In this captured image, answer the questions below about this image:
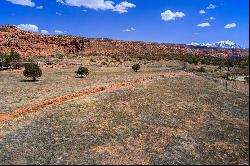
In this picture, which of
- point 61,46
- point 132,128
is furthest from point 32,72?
point 61,46

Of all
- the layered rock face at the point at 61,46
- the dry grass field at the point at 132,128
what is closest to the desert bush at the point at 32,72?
the dry grass field at the point at 132,128

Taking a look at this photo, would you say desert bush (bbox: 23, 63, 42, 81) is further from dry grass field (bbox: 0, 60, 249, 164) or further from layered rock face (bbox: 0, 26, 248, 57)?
layered rock face (bbox: 0, 26, 248, 57)

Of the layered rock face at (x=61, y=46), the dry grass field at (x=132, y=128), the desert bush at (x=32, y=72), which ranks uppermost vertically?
the layered rock face at (x=61, y=46)

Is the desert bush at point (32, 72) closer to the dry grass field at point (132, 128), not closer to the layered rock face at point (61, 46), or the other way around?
the dry grass field at point (132, 128)

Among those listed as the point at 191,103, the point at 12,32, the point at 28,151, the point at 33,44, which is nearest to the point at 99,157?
the point at 28,151

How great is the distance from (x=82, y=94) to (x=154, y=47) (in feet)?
463

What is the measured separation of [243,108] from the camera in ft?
93.9

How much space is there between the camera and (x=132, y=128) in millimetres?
23578

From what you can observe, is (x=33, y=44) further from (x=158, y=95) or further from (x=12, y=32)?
(x=158, y=95)

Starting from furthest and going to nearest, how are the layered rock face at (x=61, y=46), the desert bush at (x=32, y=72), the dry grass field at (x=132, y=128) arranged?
1. the layered rock face at (x=61, y=46)
2. the desert bush at (x=32, y=72)
3. the dry grass field at (x=132, y=128)

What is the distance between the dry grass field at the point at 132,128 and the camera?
19.1 meters

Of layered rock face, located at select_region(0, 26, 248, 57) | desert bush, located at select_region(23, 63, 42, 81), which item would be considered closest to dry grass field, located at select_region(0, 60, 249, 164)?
desert bush, located at select_region(23, 63, 42, 81)

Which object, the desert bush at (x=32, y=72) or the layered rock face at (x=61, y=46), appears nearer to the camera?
the desert bush at (x=32, y=72)

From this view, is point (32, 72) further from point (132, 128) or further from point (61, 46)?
point (61, 46)
